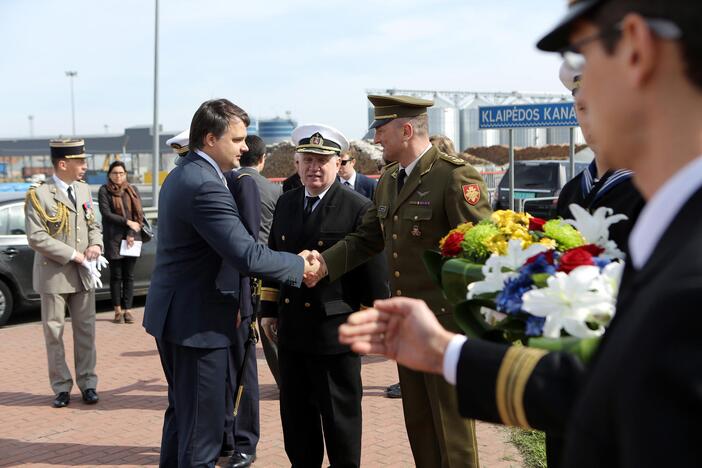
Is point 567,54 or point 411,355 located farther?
point 411,355

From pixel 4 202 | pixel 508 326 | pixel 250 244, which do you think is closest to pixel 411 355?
pixel 508 326

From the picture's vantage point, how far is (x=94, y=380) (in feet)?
22.5

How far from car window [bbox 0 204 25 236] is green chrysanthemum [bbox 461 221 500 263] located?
341 inches

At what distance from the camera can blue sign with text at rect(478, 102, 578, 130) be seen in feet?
39.4

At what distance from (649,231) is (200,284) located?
3176mm

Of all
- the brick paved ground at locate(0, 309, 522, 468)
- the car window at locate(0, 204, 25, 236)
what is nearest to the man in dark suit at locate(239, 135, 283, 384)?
the brick paved ground at locate(0, 309, 522, 468)

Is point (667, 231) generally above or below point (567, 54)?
below

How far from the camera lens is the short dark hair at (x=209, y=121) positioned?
169 inches

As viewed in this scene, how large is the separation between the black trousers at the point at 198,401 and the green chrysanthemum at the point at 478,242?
73.9 inches

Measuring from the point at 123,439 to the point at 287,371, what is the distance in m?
1.94

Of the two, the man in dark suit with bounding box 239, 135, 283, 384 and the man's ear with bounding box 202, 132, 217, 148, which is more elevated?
the man's ear with bounding box 202, 132, 217, 148

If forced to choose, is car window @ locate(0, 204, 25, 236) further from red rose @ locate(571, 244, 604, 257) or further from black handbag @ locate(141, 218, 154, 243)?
red rose @ locate(571, 244, 604, 257)

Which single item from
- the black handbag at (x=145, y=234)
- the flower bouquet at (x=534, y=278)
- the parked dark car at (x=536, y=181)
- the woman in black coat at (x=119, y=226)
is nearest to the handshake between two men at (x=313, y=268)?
the flower bouquet at (x=534, y=278)

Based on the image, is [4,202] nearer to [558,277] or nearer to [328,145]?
[328,145]
